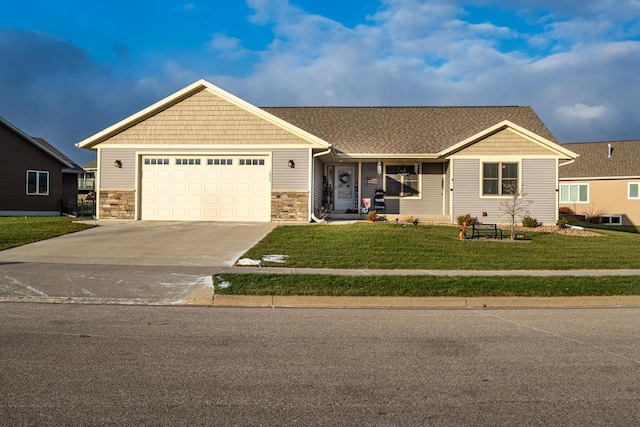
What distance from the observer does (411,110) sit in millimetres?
27266

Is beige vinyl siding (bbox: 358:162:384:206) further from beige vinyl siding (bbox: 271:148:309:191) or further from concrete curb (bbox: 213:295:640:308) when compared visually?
concrete curb (bbox: 213:295:640:308)

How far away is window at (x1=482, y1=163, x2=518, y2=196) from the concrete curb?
1201 cm

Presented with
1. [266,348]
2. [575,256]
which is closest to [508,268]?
[575,256]

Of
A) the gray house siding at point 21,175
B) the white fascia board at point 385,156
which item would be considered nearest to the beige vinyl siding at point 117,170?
the white fascia board at point 385,156

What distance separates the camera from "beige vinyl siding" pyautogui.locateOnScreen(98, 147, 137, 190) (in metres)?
20.5

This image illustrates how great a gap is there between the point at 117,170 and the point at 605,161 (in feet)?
100.0

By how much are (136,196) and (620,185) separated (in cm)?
2892

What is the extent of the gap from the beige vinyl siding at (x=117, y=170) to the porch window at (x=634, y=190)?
29348 mm

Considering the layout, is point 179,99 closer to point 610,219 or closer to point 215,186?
point 215,186

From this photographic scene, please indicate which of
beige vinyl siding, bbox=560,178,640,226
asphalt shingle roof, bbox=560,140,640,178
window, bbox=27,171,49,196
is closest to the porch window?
beige vinyl siding, bbox=560,178,640,226

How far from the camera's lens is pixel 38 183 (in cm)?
2944

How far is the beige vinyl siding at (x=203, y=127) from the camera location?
66.0ft

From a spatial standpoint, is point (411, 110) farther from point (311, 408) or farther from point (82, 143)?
point (311, 408)

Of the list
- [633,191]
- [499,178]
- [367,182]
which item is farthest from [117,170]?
[633,191]
